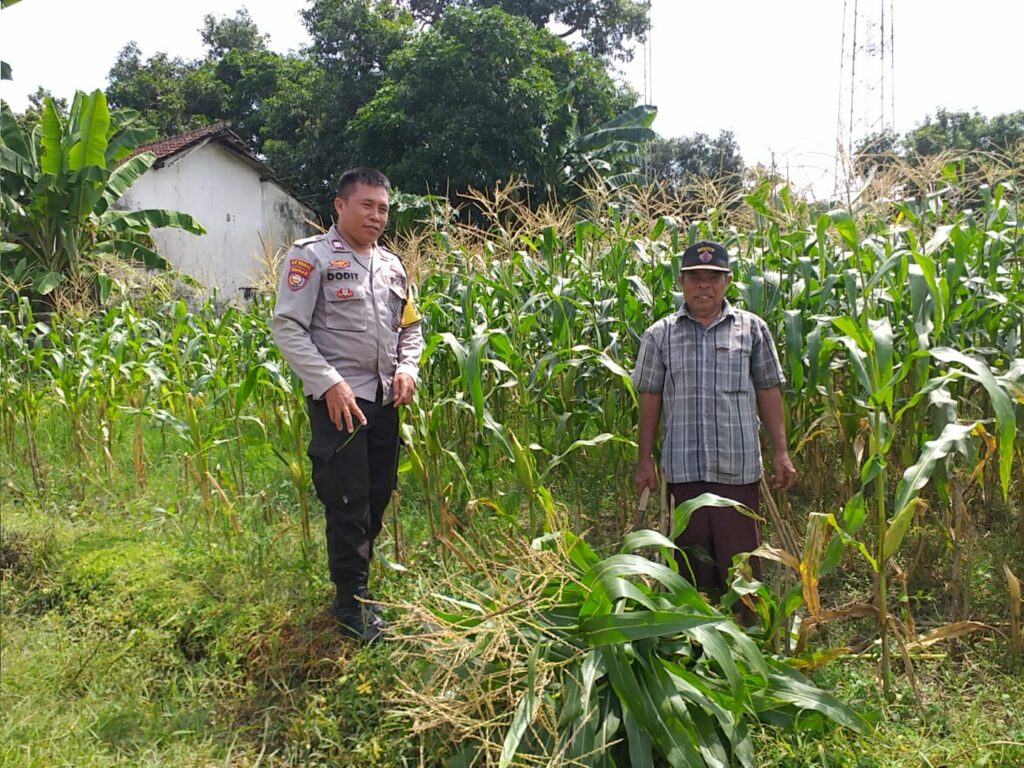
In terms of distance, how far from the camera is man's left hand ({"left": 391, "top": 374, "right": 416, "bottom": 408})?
2.97 metres

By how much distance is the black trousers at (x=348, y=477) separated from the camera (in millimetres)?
2867

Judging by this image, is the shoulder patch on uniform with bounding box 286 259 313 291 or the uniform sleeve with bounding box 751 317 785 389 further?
the uniform sleeve with bounding box 751 317 785 389

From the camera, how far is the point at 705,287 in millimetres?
2889

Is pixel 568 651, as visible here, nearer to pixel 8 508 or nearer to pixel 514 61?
pixel 8 508

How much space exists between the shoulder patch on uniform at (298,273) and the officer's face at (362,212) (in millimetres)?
221

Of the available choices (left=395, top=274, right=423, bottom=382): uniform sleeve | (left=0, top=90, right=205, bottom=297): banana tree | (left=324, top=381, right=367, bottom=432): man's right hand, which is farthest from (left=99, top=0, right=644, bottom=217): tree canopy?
(left=324, top=381, right=367, bottom=432): man's right hand

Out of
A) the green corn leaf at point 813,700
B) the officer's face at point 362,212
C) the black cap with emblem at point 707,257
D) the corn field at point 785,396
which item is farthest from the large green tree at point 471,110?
the green corn leaf at point 813,700

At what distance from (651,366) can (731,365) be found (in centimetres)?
32

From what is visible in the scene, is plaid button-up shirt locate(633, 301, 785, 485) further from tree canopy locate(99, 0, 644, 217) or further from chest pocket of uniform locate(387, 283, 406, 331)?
tree canopy locate(99, 0, 644, 217)

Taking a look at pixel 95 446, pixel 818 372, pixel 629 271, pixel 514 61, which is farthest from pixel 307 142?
pixel 818 372

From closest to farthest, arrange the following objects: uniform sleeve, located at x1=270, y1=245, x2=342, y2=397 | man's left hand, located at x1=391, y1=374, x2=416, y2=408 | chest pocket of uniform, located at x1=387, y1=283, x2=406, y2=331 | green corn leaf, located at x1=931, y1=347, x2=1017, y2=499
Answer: green corn leaf, located at x1=931, y1=347, x2=1017, y2=499, uniform sleeve, located at x1=270, y1=245, x2=342, y2=397, man's left hand, located at x1=391, y1=374, x2=416, y2=408, chest pocket of uniform, located at x1=387, y1=283, x2=406, y2=331

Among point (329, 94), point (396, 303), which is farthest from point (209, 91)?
point (396, 303)

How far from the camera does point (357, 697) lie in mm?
2650

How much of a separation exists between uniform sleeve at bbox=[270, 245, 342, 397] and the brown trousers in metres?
1.42
